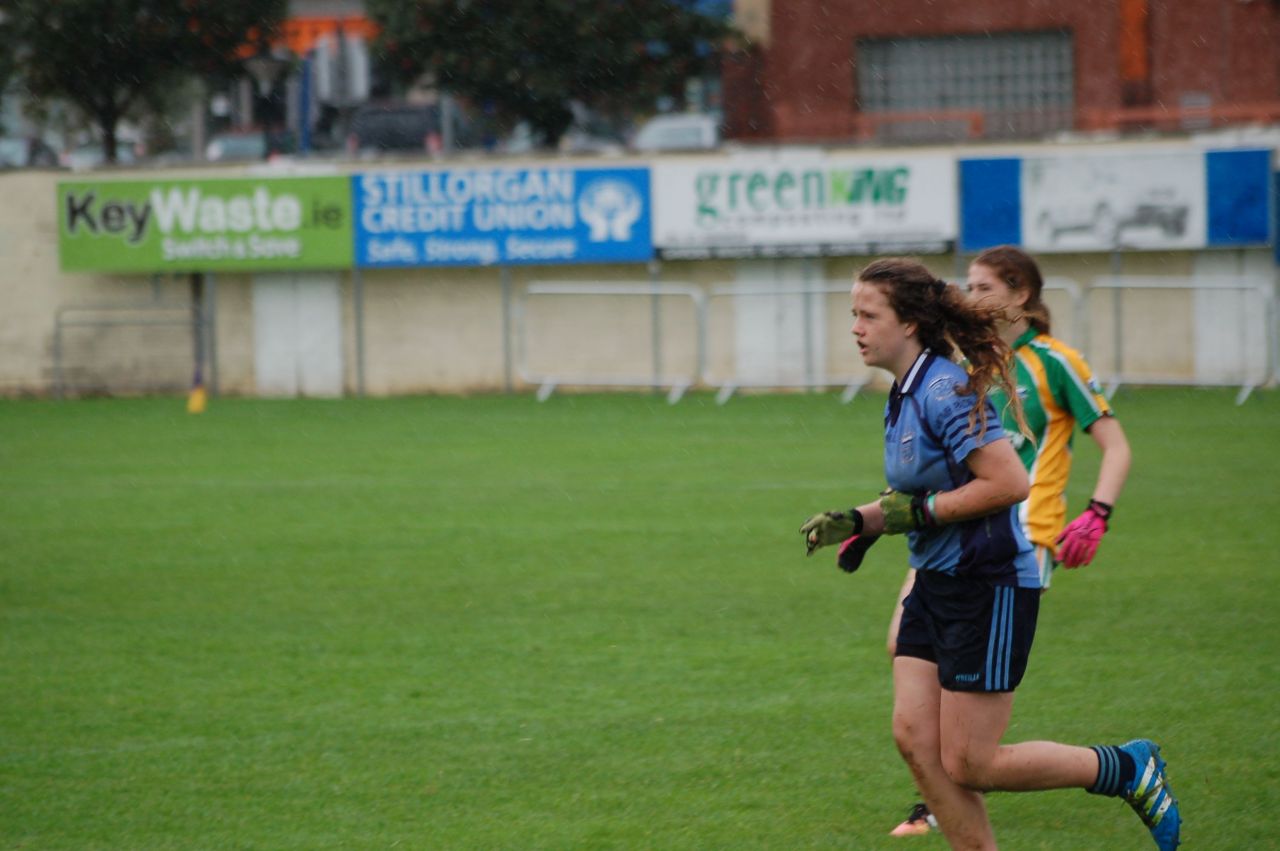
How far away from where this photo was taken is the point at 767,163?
76.5ft

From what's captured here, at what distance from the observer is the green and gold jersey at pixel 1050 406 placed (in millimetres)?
6023

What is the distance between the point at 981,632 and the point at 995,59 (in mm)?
36046

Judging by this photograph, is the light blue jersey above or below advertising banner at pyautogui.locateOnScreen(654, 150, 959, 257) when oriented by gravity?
below

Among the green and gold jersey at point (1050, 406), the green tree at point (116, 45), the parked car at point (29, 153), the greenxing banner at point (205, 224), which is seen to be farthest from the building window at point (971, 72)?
the green and gold jersey at point (1050, 406)

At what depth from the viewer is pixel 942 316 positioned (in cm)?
466

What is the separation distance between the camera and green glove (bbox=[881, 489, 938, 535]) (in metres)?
4.53

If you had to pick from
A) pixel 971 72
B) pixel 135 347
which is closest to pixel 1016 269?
pixel 135 347

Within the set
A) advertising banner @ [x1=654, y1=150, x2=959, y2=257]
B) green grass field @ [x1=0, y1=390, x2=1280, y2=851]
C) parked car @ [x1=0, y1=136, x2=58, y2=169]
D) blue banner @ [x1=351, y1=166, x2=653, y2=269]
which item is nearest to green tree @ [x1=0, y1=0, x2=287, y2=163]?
parked car @ [x1=0, y1=136, x2=58, y2=169]

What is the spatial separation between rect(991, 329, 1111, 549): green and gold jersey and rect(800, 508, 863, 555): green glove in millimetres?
1468

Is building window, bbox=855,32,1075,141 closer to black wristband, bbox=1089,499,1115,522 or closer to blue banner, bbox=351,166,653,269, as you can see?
blue banner, bbox=351,166,653,269

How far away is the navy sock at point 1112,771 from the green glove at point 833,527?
3.14ft

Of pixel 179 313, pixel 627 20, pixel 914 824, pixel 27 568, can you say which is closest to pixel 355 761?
pixel 914 824

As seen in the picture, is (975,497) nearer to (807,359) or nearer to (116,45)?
(807,359)

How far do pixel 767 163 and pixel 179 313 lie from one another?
8.62m
